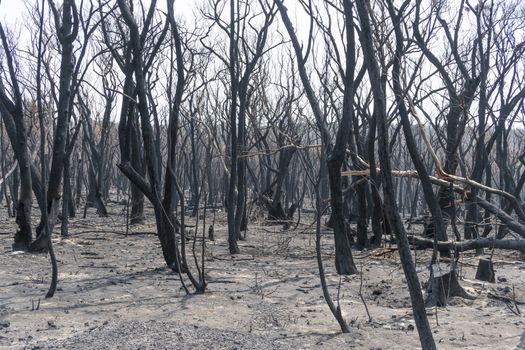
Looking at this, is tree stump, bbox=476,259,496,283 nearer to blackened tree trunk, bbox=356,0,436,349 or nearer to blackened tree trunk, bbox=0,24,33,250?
blackened tree trunk, bbox=356,0,436,349

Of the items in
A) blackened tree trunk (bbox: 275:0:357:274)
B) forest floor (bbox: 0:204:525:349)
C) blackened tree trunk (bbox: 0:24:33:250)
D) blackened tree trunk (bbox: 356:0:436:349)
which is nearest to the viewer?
blackened tree trunk (bbox: 356:0:436:349)

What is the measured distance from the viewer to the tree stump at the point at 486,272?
8016mm

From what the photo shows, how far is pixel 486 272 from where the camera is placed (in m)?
8.02

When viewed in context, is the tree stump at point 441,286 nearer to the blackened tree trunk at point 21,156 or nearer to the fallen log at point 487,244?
the fallen log at point 487,244

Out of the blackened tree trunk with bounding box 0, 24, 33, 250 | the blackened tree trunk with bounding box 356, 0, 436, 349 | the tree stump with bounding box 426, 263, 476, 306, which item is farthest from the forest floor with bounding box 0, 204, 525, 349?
the blackened tree trunk with bounding box 356, 0, 436, 349

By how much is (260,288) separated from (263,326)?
1821 millimetres

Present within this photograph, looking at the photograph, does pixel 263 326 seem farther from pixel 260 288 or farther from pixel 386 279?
pixel 386 279

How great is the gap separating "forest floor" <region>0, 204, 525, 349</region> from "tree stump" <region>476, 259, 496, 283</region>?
169mm

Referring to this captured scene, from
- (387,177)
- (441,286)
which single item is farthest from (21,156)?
(387,177)

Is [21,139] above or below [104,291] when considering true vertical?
above

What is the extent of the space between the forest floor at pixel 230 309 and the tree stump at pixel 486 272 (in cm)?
17

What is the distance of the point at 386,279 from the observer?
27.0ft

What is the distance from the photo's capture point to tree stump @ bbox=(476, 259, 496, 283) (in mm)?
8016

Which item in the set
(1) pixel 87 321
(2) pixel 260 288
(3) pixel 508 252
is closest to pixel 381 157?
(1) pixel 87 321
